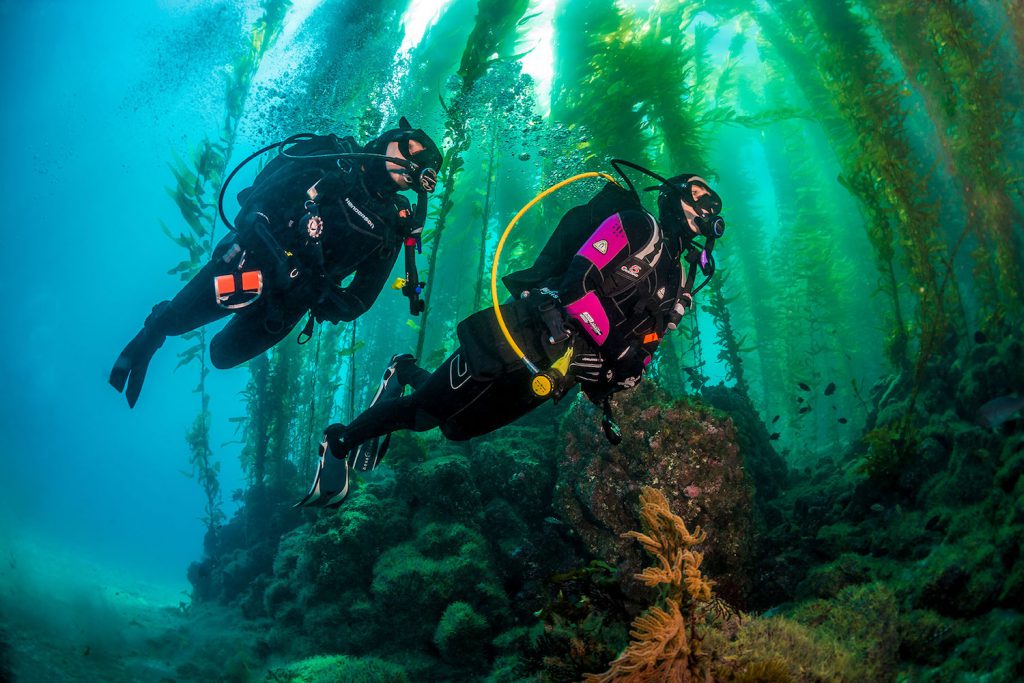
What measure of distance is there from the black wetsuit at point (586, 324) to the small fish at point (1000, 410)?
4.75 m

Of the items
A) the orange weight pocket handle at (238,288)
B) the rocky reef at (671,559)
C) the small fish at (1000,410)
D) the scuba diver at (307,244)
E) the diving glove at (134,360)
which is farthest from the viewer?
the small fish at (1000,410)

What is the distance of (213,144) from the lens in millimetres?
11133

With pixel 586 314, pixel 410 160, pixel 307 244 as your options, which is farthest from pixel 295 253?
pixel 586 314

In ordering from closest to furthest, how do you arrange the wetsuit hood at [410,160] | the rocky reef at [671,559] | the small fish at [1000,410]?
the rocky reef at [671,559] → the wetsuit hood at [410,160] → the small fish at [1000,410]

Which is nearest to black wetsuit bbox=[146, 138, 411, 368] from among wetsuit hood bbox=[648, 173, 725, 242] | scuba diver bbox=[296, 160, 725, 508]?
scuba diver bbox=[296, 160, 725, 508]

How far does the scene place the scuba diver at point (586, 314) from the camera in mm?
3055

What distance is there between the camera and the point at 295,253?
4059 mm

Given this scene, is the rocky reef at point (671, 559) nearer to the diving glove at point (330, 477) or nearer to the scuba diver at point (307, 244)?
the diving glove at point (330, 477)

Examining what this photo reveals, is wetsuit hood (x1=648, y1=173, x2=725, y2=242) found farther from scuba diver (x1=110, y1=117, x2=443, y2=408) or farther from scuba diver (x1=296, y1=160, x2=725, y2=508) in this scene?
scuba diver (x1=110, y1=117, x2=443, y2=408)

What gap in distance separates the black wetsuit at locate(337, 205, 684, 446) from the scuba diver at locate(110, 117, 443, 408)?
1030mm

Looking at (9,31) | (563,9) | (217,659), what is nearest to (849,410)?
(563,9)

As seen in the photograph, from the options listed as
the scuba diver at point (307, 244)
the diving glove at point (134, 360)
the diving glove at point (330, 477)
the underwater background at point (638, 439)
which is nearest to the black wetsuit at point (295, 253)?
the scuba diver at point (307, 244)

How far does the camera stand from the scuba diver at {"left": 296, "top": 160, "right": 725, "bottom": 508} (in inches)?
120

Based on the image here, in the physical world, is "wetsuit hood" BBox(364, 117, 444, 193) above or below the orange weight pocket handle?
above
